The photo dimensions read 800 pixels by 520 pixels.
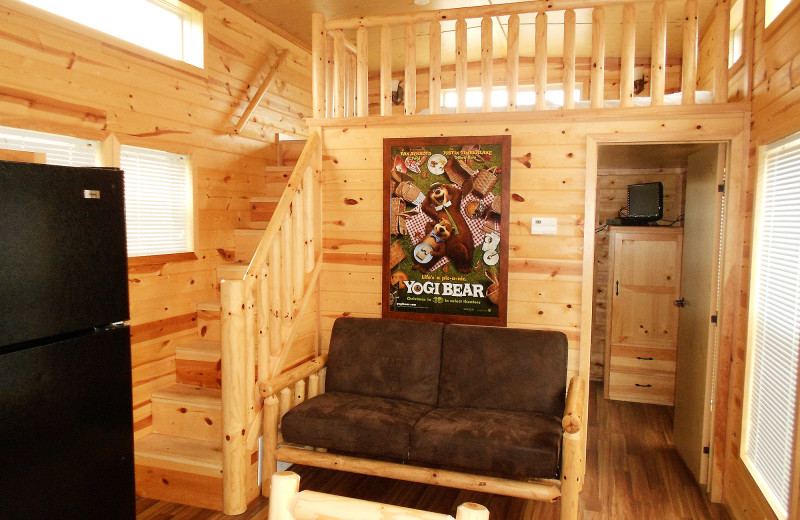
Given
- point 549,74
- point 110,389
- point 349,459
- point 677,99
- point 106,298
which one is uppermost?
point 549,74

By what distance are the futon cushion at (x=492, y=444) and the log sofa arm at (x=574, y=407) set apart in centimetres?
13

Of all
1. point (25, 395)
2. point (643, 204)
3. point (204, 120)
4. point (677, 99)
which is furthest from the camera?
point (643, 204)

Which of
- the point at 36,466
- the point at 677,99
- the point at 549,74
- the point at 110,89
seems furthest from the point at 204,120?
the point at 549,74

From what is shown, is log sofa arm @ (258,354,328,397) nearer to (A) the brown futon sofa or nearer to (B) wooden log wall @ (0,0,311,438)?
(A) the brown futon sofa

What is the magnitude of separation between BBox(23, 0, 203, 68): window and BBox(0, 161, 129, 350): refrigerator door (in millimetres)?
1392

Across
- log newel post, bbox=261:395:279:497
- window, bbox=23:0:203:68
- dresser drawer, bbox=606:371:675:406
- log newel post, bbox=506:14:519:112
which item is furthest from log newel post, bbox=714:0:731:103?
window, bbox=23:0:203:68

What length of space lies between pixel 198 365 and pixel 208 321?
36 cm

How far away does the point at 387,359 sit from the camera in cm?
331

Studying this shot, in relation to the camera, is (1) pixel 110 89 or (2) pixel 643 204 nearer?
(1) pixel 110 89

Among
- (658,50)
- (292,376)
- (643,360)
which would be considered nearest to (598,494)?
(292,376)

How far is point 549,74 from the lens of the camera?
5.48 metres

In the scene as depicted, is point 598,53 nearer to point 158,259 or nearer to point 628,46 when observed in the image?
point 628,46

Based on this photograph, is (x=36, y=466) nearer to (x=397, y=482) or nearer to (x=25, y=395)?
(x=25, y=395)

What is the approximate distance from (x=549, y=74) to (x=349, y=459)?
14.0 feet
